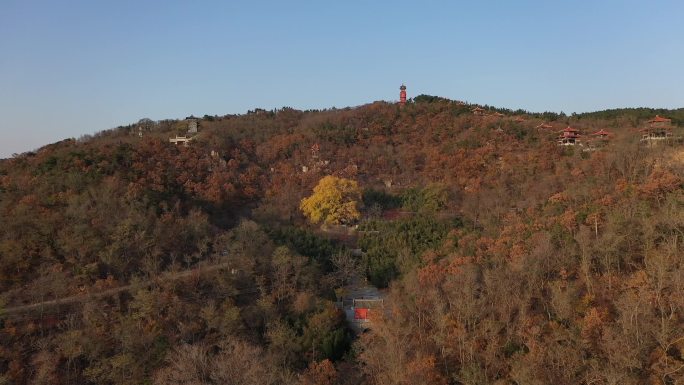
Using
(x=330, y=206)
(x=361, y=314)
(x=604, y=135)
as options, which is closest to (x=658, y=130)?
(x=604, y=135)

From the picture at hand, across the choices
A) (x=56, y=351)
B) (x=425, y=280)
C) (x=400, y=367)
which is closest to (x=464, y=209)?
(x=425, y=280)

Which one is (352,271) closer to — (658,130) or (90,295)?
(90,295)

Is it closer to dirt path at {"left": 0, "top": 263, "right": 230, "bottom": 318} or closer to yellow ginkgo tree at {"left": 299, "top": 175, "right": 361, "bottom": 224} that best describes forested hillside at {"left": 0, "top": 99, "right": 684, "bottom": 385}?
dirt path at {"left": 0, "top": 263, "right": 230, "bottom": 318}

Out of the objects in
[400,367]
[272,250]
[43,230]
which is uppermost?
[43,230]

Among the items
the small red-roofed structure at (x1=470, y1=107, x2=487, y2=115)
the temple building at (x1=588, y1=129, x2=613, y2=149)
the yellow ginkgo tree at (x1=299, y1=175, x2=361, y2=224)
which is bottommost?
the yellow ginkgo tree at (x1=299, y1=175, x2=361, y2=224)

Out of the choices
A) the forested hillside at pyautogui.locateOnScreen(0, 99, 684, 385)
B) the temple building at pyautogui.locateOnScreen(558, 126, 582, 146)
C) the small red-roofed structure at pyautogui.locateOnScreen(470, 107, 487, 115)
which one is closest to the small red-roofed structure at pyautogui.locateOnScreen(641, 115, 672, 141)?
the forested hillside at pyautogui.locateOnScreen(0, 99, 684, 385)

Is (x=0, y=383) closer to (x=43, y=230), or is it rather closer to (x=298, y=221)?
(x=43, y=230)
